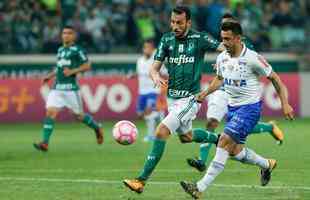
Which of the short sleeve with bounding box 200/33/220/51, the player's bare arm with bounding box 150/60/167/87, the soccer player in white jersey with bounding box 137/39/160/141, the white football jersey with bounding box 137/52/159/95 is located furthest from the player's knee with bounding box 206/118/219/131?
the white football jersey with bounding box 137/52/159/95

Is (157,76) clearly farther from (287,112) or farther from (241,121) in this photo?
(287,112)

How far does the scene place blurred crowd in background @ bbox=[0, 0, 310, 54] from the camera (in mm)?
28906

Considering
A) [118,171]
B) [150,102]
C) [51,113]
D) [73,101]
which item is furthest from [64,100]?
[118,171]

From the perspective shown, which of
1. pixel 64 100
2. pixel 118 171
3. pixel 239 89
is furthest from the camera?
pixel 64 100

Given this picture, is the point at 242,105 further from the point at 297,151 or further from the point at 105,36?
the point at 105,36

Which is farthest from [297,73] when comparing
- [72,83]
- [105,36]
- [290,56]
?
[72,83]

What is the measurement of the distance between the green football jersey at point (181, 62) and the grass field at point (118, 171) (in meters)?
1.29

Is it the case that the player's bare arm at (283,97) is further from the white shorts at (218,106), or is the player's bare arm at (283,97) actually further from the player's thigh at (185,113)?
the white shorts at (218,106)

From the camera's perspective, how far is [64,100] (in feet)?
66.9

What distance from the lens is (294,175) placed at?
1456 centimetres

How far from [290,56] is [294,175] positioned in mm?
17706

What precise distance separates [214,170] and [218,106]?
4.55 meters

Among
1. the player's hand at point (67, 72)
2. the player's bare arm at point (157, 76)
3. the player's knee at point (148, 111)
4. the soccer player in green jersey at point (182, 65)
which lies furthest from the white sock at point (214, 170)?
the player's knee at point (148, 111)

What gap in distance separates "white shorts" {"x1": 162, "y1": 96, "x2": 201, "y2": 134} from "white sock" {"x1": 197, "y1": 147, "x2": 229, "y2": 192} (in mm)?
1267
